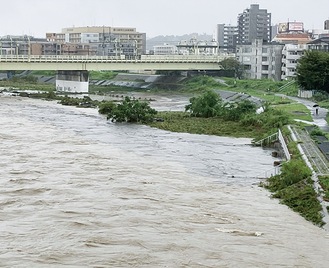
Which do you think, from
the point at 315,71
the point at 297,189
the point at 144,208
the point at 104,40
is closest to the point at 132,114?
the point at 315,71

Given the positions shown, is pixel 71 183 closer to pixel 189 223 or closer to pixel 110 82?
pixel 189 223

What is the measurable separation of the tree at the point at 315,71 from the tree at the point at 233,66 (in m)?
28.8

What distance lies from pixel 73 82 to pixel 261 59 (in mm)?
20624

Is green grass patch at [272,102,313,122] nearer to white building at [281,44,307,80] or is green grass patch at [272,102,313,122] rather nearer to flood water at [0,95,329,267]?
flood water at [0,95,329,267]

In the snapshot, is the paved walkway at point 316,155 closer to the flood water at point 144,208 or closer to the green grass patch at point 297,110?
the green grass patch at point 297,110

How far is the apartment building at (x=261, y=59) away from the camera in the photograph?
213 feet

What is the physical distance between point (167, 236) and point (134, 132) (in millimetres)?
17902

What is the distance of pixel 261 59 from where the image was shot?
220 ft

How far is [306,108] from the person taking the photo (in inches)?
1532

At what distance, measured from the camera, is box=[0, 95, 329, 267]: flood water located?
1380 cm

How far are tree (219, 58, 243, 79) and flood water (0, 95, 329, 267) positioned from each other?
38431 mm

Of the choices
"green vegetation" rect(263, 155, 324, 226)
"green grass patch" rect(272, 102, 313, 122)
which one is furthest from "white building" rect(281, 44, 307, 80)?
"green vegetation" rect(263, 155, 324, 226)

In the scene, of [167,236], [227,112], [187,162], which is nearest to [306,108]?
[227,112]

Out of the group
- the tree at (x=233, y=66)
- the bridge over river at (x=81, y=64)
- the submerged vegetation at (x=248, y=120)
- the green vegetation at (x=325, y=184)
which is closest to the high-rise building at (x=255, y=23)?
the tree at (x=233, y=66)
